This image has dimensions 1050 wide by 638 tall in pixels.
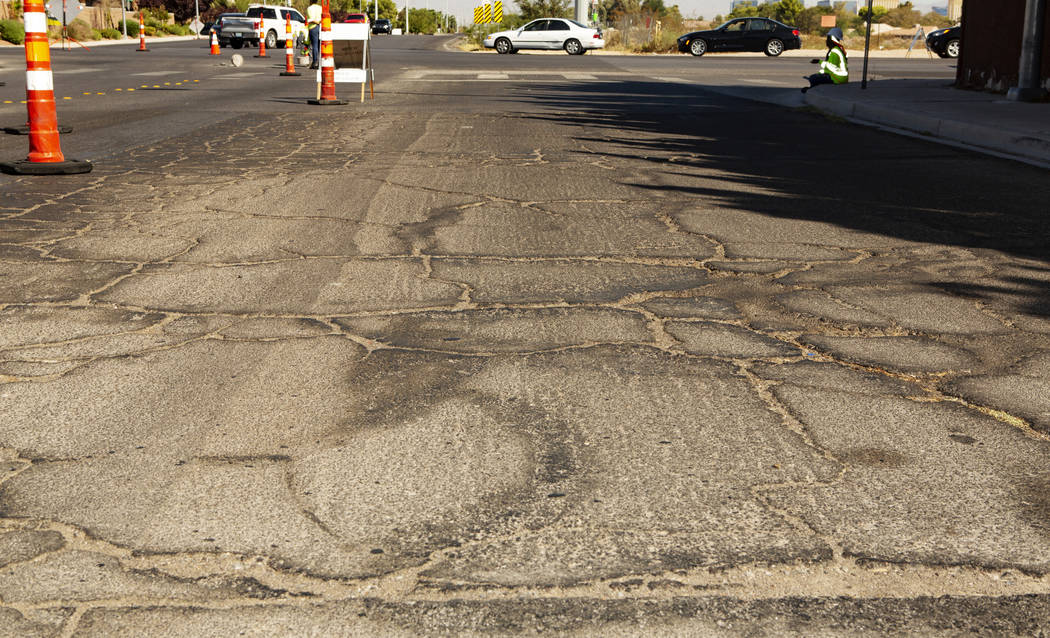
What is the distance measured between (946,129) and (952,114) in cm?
112

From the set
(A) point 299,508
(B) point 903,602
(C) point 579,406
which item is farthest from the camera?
(C) point 579,406

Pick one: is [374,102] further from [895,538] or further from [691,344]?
[895,538]

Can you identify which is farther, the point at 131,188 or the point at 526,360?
the point at 131,188

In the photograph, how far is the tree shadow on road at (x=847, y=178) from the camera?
7070mm

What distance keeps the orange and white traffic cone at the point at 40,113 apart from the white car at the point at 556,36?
37166 mm

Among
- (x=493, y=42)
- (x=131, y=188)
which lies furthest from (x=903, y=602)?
(x=493, y=42)

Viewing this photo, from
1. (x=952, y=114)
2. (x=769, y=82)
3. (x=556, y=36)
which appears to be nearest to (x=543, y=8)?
(x=556, y=36)

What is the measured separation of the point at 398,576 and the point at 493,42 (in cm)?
4544

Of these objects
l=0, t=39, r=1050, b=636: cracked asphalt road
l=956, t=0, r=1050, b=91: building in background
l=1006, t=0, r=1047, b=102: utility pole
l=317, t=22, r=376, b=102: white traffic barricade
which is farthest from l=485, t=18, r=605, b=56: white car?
l=0, t=39, r=1050, b=636: cracked asphalt road

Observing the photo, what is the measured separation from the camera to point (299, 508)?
315 cm

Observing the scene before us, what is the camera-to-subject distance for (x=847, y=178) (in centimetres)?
973

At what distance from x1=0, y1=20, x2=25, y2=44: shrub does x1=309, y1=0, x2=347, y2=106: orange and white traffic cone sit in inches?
1469

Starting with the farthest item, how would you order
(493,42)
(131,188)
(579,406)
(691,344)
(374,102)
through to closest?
1. (493,42)
2. (374,102)
3. (131,188)
4. (691,344)
5. (579,406)

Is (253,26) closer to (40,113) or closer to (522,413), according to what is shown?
(40,113)
